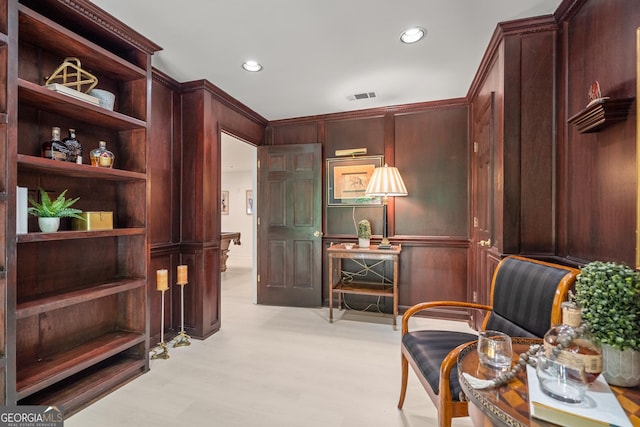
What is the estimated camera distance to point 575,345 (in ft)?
2.86

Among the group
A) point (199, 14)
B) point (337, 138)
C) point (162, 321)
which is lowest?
point (162, 321)

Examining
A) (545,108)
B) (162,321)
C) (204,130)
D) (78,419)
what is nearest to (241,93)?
(204,130)

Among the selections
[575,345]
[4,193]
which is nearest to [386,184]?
[575,345]

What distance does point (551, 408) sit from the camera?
71cm

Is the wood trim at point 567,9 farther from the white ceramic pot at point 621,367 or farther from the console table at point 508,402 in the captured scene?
the console table at point 508,402

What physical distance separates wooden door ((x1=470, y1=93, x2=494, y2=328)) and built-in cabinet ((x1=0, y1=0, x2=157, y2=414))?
2793mm

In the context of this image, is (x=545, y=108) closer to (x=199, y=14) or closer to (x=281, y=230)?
(x=199, y=14)

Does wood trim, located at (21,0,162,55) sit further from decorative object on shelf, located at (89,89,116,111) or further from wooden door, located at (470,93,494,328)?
wooden door, located at (470,93,494,328)

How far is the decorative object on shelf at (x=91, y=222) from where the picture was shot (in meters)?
1.96

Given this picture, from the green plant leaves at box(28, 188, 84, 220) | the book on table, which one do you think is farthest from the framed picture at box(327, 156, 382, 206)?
the book on table

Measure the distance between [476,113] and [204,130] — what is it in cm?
282

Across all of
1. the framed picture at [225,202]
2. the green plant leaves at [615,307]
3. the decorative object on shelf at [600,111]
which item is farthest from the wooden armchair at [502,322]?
the framed picture at [225,202]

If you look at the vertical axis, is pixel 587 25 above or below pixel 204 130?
above

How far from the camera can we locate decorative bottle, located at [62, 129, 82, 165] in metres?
1.89
